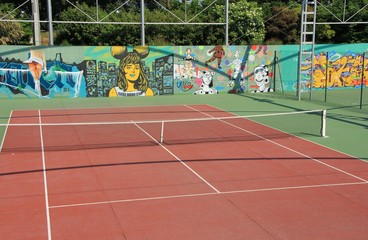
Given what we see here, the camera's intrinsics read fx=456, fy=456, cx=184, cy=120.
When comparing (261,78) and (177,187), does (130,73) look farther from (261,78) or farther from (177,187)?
(177,187)

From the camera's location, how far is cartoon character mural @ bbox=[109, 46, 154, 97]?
87.7 ft

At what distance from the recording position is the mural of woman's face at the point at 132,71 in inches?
1057

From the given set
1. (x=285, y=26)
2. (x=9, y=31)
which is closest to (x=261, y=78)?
(x=285, y=26)

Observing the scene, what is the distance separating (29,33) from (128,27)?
44.9ft

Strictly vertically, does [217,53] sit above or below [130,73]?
above

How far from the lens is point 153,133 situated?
1597 centimetres

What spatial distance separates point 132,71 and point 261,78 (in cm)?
843

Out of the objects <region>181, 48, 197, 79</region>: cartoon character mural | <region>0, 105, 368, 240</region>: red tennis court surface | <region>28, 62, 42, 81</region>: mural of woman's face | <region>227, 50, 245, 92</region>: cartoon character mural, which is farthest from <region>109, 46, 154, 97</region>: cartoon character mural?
<region>0, 105, 368, 240</region>: red tennis court surface

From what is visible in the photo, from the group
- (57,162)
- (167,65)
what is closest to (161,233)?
(57,162)

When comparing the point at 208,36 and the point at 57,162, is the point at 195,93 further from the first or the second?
the point at 208,36

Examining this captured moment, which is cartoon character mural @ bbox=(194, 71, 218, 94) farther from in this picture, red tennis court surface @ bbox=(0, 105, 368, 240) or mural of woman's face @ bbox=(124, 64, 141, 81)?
red tennis court surface @ bbox=(0, 105, 368, 240)

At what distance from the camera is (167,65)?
90.5 ft

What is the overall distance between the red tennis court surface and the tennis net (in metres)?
0.07

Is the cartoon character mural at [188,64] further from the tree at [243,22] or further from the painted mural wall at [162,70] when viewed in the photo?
the tree at [243,22]
